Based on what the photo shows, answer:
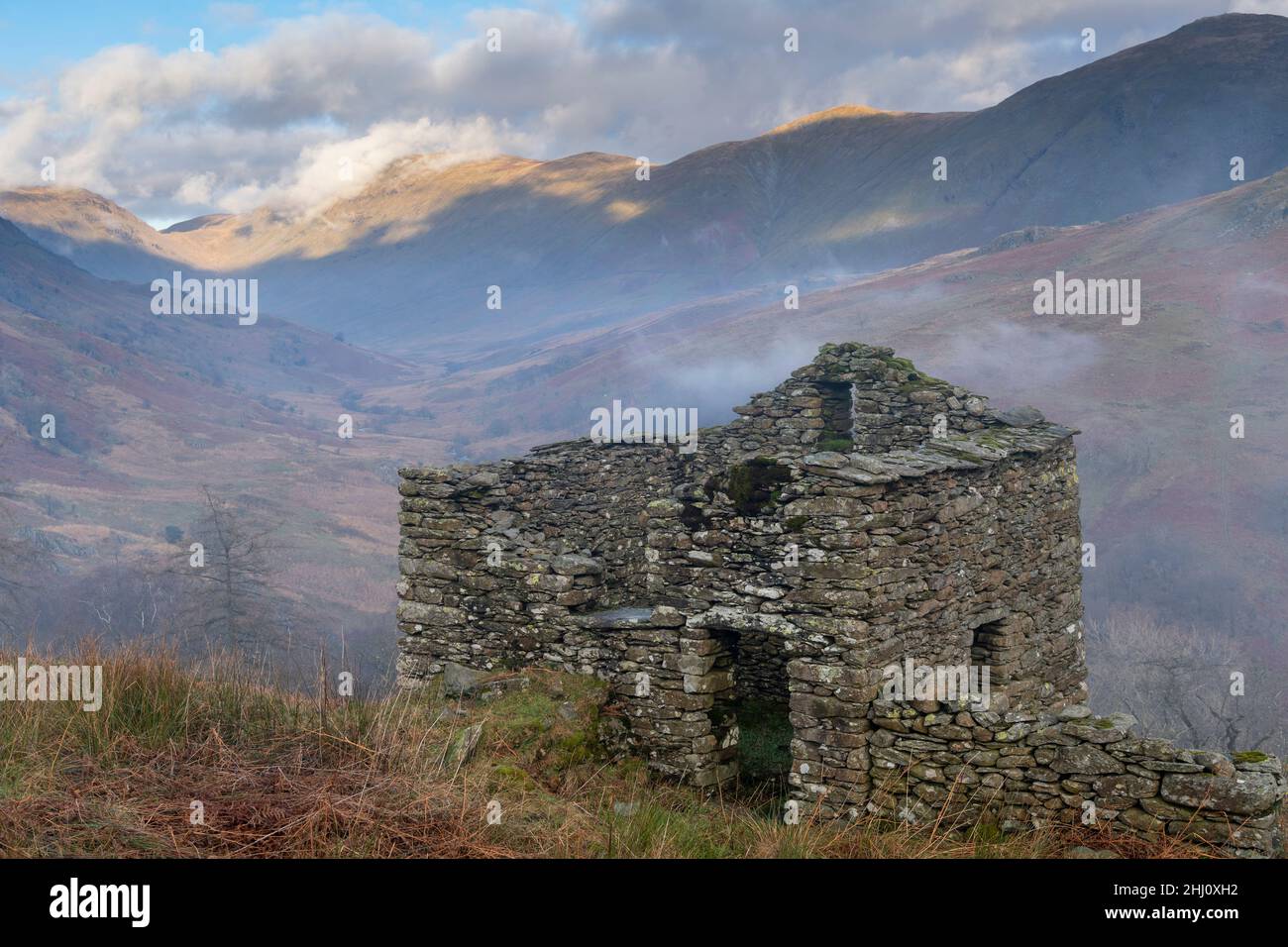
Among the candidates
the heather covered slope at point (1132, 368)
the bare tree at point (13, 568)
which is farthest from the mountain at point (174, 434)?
the heather covered slope at point (1132, 368)

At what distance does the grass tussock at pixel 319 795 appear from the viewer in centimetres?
625

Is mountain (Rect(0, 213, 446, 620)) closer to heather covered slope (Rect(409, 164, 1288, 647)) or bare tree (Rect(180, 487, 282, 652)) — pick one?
bare tree (Rect(180, 487, 282, 652))

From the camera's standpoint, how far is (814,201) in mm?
151625

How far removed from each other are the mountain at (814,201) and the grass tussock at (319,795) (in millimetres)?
95573

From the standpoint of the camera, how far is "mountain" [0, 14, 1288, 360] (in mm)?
115625

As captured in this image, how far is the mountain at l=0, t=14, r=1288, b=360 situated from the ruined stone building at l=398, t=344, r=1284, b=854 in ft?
296

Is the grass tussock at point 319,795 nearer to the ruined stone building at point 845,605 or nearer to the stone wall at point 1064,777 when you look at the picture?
the stone wall at point 1064,777

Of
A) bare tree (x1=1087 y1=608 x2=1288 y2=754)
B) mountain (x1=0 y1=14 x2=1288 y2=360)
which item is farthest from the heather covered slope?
mountain (x1=0 y1=14 x2=1288 y2=360)

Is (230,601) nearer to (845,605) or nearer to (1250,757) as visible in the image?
(845,605)

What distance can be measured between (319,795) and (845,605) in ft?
14.2

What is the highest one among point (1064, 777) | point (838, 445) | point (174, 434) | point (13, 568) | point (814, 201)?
point (814, 201)

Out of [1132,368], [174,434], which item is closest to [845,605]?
[1132,368]

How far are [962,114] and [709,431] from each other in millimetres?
144577
